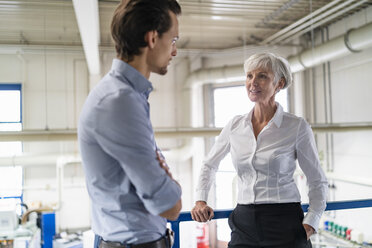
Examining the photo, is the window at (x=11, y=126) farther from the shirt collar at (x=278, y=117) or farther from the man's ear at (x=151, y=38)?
the man's ear at (x=151, y=38)

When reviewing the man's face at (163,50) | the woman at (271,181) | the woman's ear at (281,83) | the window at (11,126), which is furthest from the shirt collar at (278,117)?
the window at (11,126)

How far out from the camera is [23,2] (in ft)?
15.0

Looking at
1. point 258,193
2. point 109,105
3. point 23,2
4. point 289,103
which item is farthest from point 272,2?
point 109,105

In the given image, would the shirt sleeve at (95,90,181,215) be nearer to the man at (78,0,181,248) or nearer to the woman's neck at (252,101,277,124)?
the man at (78,0,181,248)

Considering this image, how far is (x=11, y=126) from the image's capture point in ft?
22.2

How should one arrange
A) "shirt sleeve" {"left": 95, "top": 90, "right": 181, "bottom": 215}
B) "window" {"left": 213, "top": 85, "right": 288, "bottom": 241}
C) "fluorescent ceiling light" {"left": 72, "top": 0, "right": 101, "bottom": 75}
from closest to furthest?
"shirt sleeve" {"left": 95, "top": 90, "right": 181, "bottom": 215} → "fluorescent ceiling light" {"left": 72, "top": 0, "right": 101, "bottom": 75} → "window" {"left": 213, "top": 85, "right": 288, "bottom": 241}

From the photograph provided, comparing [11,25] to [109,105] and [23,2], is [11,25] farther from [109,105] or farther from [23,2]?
[109,105]

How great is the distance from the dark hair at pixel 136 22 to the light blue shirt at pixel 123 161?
43mm

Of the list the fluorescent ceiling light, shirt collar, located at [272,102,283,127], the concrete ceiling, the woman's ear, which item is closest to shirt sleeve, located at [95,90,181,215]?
shirt collar, located at [272,102,283,127]

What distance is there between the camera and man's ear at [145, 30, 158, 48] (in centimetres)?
76

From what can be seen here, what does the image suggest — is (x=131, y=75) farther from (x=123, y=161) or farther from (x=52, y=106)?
(x=52, y=106)

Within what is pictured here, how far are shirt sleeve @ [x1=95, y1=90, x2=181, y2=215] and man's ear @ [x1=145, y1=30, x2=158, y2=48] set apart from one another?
135 mm

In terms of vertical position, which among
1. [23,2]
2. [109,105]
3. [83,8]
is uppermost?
[23,2]

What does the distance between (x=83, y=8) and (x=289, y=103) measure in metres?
5.06
